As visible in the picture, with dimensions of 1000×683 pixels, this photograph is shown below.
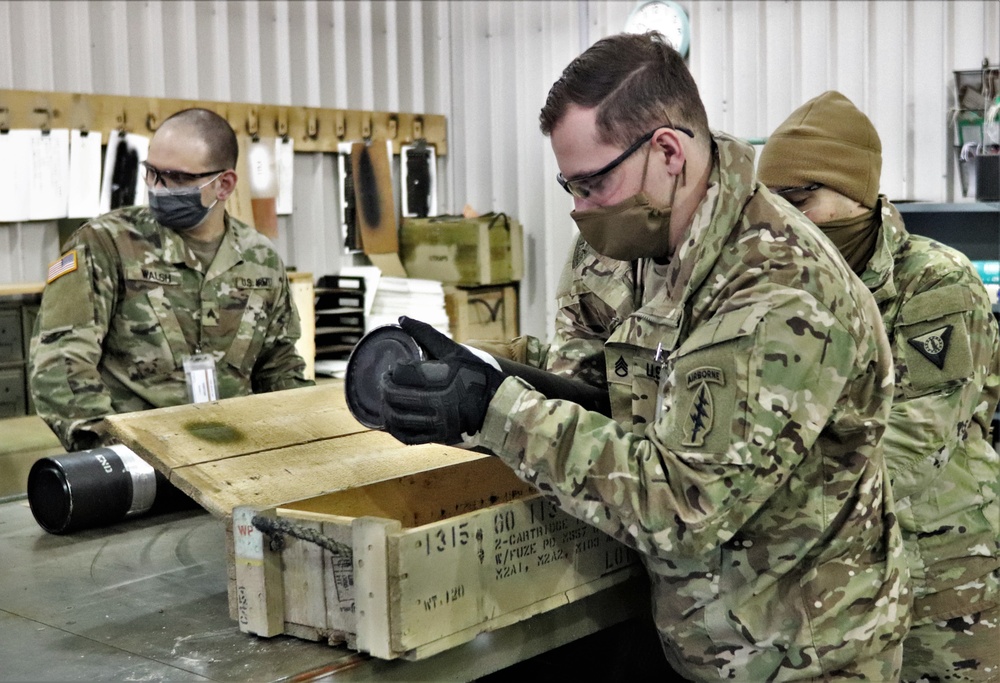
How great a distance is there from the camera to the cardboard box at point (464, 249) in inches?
233

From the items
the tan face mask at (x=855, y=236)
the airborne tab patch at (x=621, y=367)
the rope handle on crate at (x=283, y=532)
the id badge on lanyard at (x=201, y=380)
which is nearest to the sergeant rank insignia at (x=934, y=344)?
the tan face mask at (x=855, y=236)

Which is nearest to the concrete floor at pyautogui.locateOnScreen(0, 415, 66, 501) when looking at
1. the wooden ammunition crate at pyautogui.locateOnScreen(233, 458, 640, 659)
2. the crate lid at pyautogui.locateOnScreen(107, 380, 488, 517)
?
the crate lid at pyautogui.locateOnScreen(107, 380, 488, 517)

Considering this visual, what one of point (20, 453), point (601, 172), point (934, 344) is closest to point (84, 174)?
point (20, 453)

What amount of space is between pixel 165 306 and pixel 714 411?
2.05 metres

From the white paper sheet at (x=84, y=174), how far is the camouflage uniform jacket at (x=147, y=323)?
5.99ft

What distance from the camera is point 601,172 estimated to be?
1685mm

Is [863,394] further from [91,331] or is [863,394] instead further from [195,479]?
[91,331]

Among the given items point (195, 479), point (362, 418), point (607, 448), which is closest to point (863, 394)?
point (607, 448)

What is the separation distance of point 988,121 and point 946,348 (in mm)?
2708

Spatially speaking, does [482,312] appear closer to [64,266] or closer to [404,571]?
[64,266]

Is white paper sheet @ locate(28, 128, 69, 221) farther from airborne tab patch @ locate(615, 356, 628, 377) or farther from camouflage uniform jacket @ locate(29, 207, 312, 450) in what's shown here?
airborne tab patch @ locate(615, 356, 628, 377)

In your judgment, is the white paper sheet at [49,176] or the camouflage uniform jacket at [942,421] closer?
the camouflage uniform jacket at [942,421]

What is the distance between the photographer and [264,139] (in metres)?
5.54

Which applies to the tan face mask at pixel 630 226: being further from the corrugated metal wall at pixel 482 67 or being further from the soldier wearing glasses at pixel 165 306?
the corrugated metal wall at pixel 482 67
